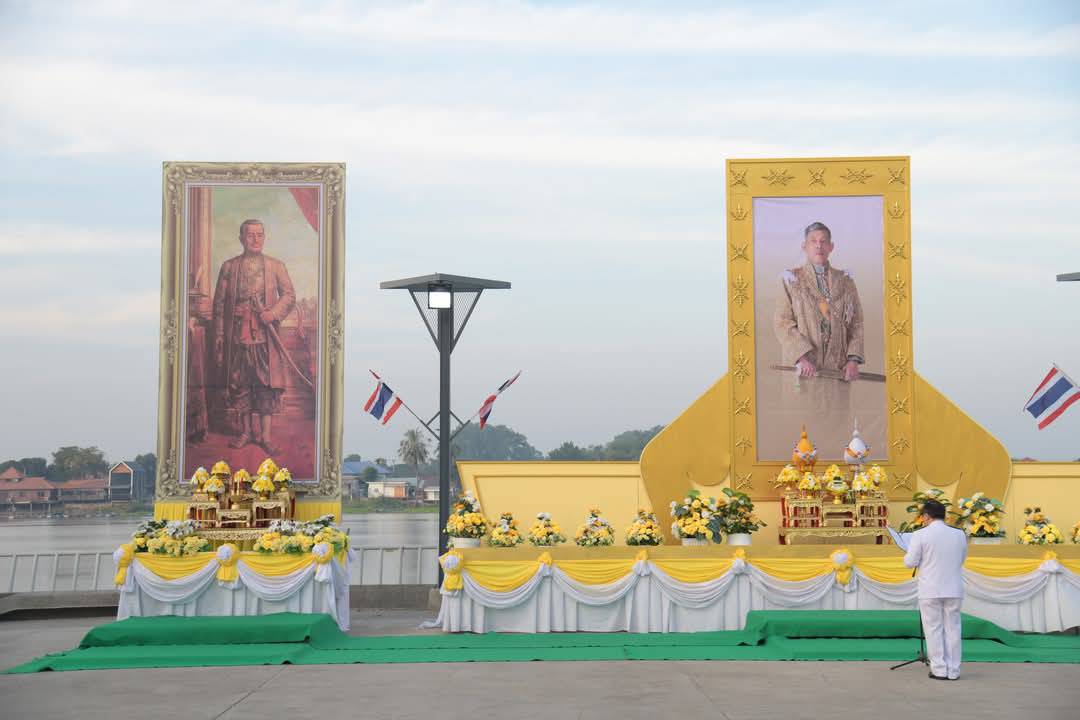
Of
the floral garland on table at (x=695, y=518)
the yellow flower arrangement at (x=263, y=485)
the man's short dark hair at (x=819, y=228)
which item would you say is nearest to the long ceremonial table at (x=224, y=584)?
the yellow flower arrangement at (x=263, y=485)

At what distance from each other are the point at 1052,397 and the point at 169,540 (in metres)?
12.0

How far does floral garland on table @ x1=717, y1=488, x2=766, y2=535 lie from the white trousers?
4.31 meters

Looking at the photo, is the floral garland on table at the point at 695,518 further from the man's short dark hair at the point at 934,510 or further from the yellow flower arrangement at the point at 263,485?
the yellow flower arrangement at the point at 263,485

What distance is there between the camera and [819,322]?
51.7 feet

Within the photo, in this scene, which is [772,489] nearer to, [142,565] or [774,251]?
[774,251]

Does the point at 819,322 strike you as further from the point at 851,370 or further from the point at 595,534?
the point at 595,534

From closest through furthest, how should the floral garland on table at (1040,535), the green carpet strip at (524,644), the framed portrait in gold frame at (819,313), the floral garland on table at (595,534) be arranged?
1. the green carpet strip at (524,644)
2. the floral garland on table at (1040,535)
3. the floral garland on table at (595,534)
4. the framed portrait in gold frame at (819,313)

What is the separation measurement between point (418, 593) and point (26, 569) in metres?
37.9

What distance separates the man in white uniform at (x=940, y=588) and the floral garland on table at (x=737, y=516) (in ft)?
13.5

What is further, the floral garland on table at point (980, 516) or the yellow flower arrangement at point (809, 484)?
the yellow flower arrangement at point (809, 484)

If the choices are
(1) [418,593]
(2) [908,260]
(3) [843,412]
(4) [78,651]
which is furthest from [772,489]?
(4) [78,651]

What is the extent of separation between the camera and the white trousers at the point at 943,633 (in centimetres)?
996

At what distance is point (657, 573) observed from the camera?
13797 millimetres

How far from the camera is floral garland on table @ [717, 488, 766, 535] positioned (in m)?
14.4
